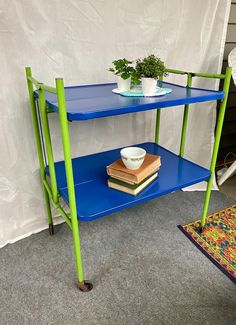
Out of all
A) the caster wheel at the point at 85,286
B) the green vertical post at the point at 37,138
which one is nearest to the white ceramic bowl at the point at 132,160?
the green vertical post at the point at 37,138

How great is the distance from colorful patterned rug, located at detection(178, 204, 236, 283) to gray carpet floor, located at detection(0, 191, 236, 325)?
4cm

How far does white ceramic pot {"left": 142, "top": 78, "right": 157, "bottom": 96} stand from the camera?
95cm

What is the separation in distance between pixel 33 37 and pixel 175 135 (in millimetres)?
1024

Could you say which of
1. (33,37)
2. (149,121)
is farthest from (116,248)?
(33,37)

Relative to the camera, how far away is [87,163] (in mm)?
1269

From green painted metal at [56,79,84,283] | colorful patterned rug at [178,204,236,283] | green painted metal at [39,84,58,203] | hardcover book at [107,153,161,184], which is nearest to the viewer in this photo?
green painted metal at [56,79,84,283]

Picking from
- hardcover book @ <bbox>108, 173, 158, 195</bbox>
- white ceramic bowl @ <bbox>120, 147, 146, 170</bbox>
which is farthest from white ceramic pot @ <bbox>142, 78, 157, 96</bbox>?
hardcover book @ <bbox>108, 173, 158, 195</bbox>

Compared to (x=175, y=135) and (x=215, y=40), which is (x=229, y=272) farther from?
(x=215, y=40)

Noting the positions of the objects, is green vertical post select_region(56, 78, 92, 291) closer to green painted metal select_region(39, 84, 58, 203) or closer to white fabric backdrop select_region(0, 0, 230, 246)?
green painted metal select_region(39, 84, 58, 203)

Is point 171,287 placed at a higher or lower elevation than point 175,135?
lower

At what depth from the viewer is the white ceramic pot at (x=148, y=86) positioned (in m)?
0.95

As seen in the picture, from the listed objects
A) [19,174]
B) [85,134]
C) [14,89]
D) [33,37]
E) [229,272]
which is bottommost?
[229,272]

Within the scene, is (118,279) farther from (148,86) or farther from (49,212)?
(148,86)

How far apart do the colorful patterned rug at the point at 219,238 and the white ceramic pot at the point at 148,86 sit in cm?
82
